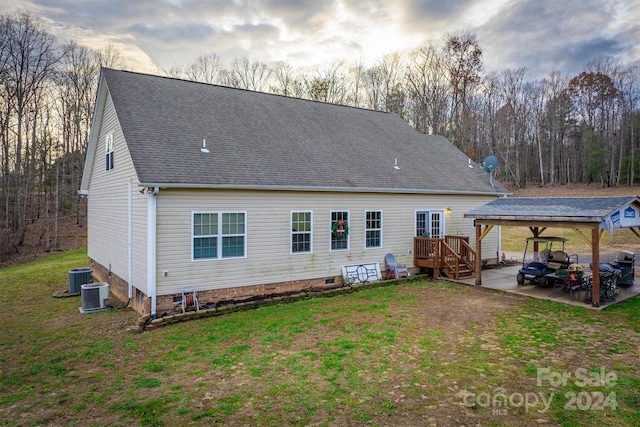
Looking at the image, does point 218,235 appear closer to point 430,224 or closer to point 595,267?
point 430,224

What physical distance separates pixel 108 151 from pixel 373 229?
938 cm

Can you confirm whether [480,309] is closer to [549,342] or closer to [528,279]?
[549,342]

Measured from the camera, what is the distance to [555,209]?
431 inches

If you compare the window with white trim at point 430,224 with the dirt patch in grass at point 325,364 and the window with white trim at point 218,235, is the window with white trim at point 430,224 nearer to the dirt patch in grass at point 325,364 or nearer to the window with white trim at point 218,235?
the dirt patch in grass at point 325,364

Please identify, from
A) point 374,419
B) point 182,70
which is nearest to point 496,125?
point 182,70

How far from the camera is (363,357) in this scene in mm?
6594

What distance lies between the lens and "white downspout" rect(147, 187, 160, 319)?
29.1 ft

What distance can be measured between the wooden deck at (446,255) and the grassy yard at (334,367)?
3.41 metres

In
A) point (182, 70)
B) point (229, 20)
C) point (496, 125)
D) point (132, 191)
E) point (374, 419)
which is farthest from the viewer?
point (496, 125)

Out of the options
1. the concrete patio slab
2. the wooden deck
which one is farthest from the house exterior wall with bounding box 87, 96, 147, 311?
the concrete patio slab

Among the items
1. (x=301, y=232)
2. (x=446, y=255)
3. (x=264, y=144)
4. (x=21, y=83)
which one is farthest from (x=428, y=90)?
(x=21, y=83)

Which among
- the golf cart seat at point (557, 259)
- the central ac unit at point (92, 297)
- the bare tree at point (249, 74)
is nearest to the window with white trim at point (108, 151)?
the central ac unit at point (92, 297)

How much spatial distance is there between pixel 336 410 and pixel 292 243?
6.72 metres

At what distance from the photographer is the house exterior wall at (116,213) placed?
9.81m
